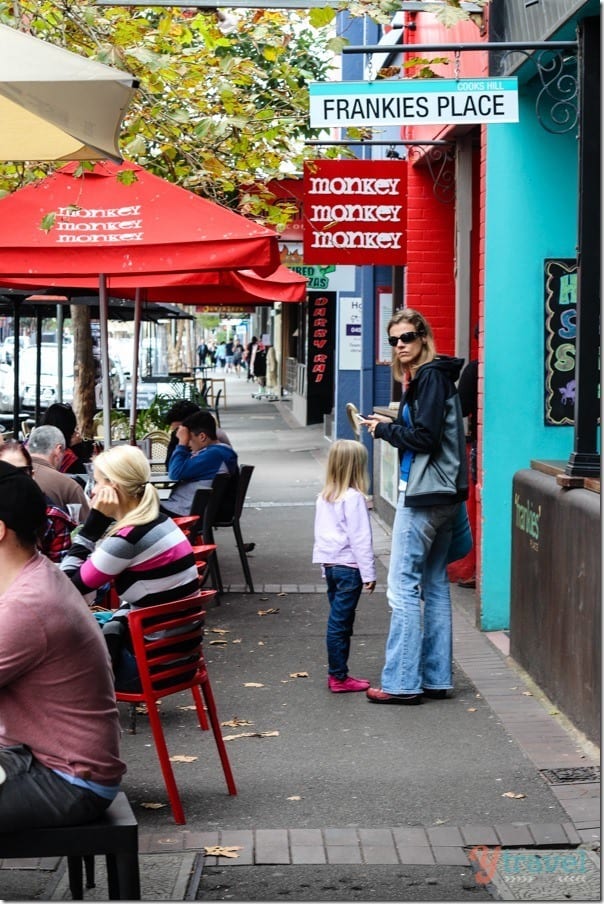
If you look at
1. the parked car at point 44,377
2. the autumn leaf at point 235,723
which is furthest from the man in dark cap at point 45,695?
the parked car at point 44,377

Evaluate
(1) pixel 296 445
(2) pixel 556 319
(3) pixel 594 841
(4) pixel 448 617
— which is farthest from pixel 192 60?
(1) pixel 296 445

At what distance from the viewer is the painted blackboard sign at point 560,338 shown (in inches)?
347

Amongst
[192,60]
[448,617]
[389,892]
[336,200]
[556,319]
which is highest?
[192,60]

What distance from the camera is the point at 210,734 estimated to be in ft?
22.0

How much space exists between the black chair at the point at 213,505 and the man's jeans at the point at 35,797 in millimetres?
5141

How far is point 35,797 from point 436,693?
3904 mm

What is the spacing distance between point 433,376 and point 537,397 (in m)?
2.02

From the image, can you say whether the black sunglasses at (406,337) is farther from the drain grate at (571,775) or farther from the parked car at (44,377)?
the parked car at (44,377)

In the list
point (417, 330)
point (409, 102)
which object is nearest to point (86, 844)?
point (417, 330)

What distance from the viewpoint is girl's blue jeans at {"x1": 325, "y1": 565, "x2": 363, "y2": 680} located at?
7.39 m

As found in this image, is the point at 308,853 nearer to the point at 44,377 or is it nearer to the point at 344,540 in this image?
the point at 344,540

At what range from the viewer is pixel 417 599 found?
285 inches

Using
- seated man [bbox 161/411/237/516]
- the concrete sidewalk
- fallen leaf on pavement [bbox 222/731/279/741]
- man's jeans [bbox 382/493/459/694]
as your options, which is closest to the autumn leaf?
the concrete sidewalk

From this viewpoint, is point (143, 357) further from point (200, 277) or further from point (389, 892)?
point (389, 892)
